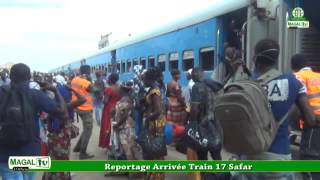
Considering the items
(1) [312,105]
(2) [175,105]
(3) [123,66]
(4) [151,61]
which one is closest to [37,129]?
(1) [312,105]

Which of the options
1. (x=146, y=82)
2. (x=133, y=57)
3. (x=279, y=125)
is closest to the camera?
(x=279, y=125)

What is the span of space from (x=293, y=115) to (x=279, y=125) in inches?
11.4

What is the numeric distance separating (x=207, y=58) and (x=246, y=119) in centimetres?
887

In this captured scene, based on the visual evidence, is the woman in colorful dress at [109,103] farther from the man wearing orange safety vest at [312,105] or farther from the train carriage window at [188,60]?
the man wearing orange safety vest at [312,105]

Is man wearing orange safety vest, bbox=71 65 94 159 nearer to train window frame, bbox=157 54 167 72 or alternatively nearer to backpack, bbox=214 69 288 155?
train window frame, bbox=157 54 167 72

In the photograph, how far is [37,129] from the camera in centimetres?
534

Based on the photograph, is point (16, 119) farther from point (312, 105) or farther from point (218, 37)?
point (218, 37)

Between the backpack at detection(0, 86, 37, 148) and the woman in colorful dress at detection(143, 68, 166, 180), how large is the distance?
2128 mm

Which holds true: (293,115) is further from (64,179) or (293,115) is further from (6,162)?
(64,179)

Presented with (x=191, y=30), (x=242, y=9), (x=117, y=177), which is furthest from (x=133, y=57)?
(x=117, y=177)

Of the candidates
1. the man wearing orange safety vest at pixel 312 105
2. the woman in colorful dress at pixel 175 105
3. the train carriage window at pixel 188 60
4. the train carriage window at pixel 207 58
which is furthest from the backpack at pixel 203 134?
the train carriage window at pixel 188 60

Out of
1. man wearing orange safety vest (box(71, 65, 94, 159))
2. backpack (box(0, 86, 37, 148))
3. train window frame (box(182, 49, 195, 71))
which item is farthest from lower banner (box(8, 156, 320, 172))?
train window frame (box(182, 49, 195, 71))

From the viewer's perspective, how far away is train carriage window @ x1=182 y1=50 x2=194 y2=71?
1404 cm

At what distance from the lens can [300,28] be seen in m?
8.16
